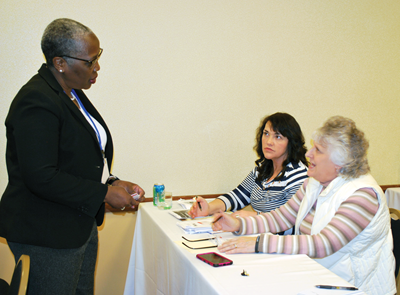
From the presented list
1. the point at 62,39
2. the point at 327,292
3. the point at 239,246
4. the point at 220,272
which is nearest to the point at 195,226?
the point at 239,246

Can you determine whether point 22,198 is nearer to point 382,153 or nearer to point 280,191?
point 280,191

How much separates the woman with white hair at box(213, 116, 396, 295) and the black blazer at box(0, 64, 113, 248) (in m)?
0.68

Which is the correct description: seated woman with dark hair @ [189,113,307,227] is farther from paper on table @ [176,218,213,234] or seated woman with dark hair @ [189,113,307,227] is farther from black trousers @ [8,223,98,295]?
black trousers @ [8,223,98,295]

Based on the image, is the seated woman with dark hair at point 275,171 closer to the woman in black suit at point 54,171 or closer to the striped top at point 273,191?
the striped top at point 273,191

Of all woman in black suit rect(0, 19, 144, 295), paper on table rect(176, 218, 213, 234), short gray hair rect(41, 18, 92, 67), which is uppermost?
short gray hair rect(41, 18, 92, 67)

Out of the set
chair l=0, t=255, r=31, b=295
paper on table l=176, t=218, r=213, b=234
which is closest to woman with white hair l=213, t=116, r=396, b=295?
paper on table l=176, t=218, r=213, b=234

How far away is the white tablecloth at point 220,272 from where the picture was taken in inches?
47.6

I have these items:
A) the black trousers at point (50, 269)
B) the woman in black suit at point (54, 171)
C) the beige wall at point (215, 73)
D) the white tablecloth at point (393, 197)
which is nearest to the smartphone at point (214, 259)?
the woman in black suit at point (54, 171)

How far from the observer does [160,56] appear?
9.02 ft

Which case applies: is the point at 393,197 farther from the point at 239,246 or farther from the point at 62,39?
the point at 62,39

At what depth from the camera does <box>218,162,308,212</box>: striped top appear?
2.22 meters

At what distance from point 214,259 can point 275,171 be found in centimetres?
112

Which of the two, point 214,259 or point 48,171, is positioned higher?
point 48,171

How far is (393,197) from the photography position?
339cm
